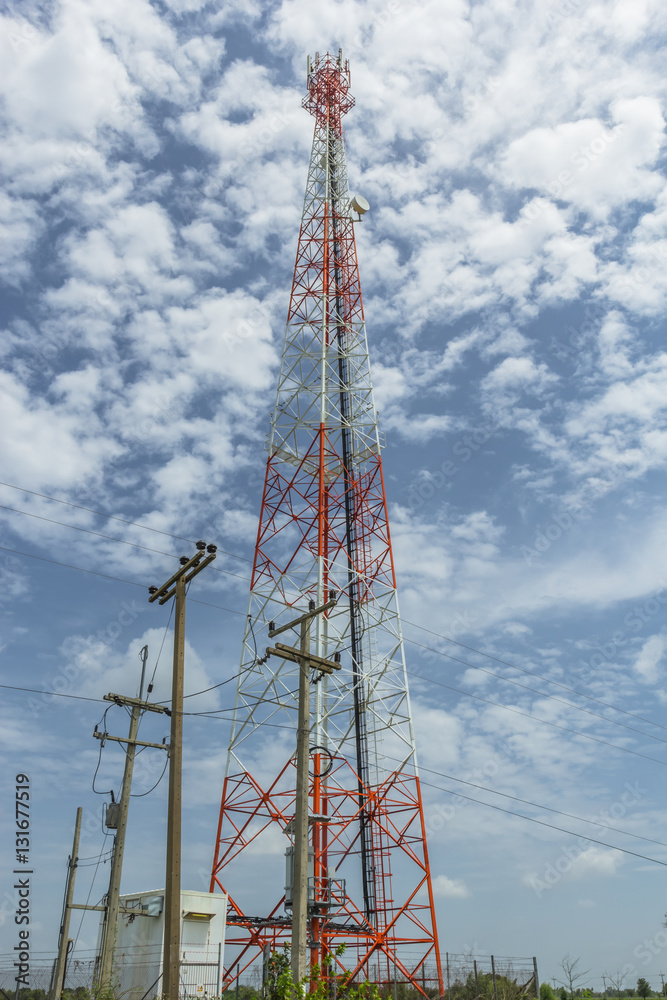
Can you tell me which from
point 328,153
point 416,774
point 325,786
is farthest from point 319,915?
point 328,153

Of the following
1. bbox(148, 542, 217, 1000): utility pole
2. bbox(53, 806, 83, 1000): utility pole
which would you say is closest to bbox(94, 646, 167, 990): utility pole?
bbox(53, 806, 83, 1000): utility pole

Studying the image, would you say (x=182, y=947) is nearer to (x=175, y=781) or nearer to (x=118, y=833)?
(x=118, y=833)

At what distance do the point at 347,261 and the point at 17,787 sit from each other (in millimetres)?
26861

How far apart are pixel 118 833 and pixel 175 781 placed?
6.41 m

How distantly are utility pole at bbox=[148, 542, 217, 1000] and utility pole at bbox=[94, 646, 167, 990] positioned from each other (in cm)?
459

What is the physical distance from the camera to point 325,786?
2658 cm

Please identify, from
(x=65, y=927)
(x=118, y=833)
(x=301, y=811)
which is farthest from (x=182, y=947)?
(x=301, y=811)

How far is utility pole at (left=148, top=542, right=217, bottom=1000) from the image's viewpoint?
48.4 ft

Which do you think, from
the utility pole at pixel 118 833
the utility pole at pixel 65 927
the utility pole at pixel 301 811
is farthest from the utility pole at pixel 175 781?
the utility pole at pixel 65 927

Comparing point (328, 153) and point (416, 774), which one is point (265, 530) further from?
point (328, 153)

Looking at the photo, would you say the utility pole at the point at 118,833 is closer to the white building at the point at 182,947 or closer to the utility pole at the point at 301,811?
the white building at the point at 182,947

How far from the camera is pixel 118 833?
21062mm

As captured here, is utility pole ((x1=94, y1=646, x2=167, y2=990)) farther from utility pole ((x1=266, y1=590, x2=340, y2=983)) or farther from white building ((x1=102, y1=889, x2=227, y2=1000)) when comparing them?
utility pole ((x1=266, y1=590, x2=340, y2=983))

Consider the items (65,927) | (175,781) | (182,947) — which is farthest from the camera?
(182,947)
